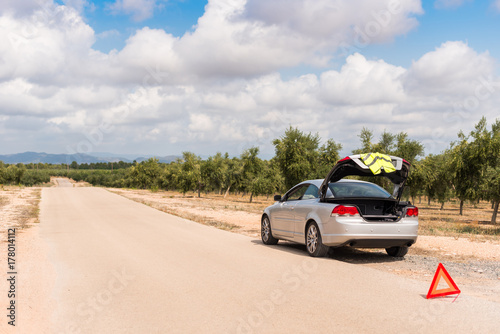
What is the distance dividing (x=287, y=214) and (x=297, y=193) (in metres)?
0.84

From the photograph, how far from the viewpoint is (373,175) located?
9.57 metres

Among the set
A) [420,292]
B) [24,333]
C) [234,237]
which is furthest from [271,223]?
[24,333]

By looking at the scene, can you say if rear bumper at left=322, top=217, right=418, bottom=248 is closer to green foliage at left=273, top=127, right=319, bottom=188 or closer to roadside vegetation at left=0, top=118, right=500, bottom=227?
roadside vegetation at left=0, top=118, right=500, bottom=227

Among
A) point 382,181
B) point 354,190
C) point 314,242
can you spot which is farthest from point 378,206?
point 382,181

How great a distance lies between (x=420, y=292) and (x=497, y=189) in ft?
74.5

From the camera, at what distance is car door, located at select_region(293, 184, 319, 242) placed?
1000 cm

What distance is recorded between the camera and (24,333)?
4648 millimetres

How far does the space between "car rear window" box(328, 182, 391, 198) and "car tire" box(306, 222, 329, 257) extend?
34.0 inches

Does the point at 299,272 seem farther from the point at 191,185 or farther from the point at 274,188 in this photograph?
the point at 191,185

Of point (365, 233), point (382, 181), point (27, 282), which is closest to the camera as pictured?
point (27, 282)

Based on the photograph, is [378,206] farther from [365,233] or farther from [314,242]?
[314,242]

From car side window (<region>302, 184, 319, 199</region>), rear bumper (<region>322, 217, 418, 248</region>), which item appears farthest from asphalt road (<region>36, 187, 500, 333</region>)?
car side window (<region>302, 184, 319, 199</region>)

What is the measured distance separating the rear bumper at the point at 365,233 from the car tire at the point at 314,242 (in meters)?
0.19

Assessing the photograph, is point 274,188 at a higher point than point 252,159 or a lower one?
lower
